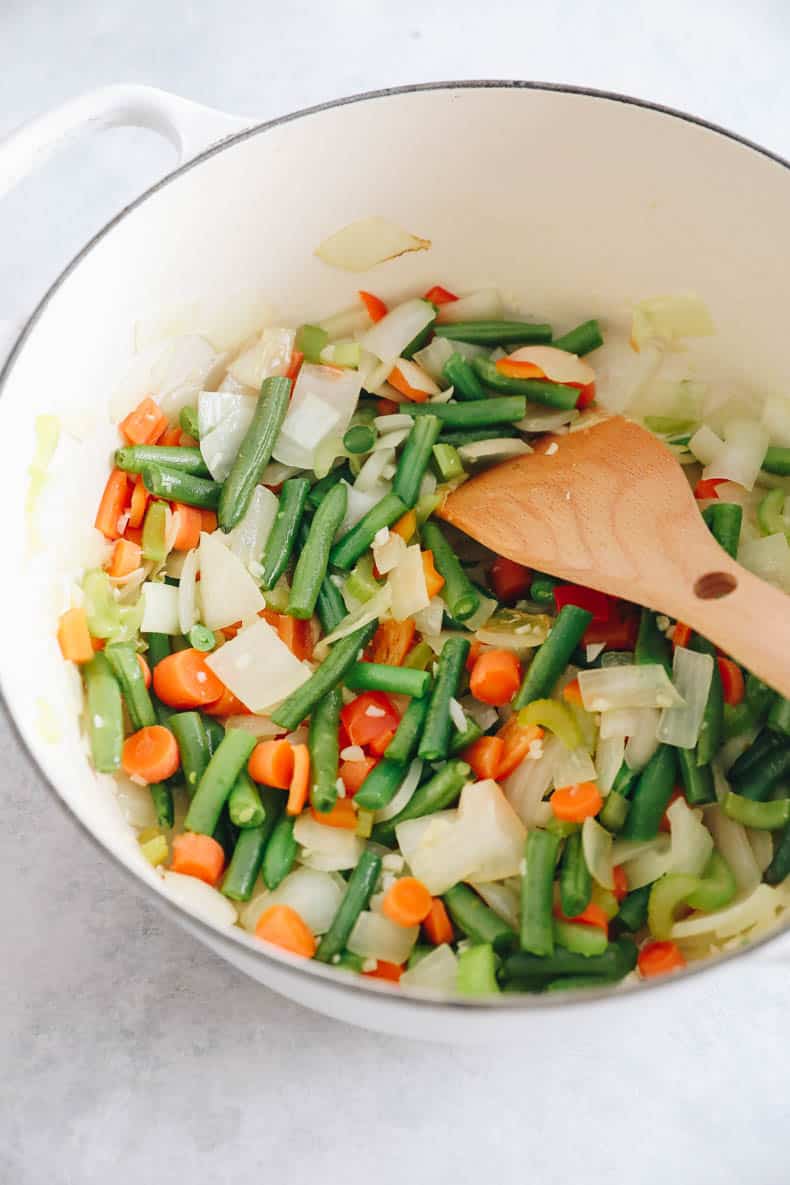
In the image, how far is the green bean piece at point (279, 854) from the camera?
1.98 m

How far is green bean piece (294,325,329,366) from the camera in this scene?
2.46 meters

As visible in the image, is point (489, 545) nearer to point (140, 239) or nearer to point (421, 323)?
point (421, 323)

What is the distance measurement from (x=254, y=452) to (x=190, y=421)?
144mm

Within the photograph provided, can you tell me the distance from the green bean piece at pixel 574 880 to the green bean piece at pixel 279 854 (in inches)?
18.0

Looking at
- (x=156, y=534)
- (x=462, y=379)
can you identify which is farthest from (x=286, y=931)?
(x=462, y=379)

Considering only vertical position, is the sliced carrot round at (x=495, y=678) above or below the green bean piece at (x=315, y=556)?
below

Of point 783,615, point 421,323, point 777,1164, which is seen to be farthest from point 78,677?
point 777,1164

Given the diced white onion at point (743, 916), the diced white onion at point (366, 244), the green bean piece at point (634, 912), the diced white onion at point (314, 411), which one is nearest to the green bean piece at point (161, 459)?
the diced white onion at point (314, 411)

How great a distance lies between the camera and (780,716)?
2033 mm

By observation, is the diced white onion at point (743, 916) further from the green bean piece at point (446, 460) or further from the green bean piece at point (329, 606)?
the green bean piece at point (446, 460)

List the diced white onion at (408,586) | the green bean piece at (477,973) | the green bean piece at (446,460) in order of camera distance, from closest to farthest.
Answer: the green bean piece at (477,973)
the diced white onion at (408,586)
the green bean piece at (446,460)

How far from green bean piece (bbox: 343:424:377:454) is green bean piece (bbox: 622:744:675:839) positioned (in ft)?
2.70

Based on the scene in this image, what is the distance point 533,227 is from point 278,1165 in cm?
180

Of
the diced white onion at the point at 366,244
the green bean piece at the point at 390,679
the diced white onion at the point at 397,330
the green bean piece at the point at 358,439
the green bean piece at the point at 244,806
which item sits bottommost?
the green bean piece at the point at 244,806
